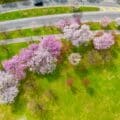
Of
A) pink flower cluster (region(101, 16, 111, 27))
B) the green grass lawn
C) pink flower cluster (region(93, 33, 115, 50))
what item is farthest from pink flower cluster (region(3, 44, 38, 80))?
pink flower cluster (region(101, 16, 111, 27))

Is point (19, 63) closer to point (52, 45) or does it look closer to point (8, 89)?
point (8, 89)

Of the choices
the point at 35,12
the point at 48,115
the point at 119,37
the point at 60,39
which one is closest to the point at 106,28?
the point at 119,37

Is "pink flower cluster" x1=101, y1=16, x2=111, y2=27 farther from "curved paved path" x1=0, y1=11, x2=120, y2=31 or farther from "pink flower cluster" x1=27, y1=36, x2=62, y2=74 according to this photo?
"pink flower cluster" x1=27, y1=36, x2=62, y2=74

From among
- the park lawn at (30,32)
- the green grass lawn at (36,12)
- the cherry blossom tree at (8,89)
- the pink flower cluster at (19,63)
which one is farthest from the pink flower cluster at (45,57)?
the green grass lawn at (36,12)

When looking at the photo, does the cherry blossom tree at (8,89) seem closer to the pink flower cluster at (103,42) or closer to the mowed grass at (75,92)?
the mowed grass at (75,92)

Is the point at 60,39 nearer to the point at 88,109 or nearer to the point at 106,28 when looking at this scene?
the point at 106,28

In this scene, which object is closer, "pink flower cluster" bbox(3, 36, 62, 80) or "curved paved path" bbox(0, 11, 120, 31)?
"pink flower cluster" bbox(3, 36, 62, 80)
